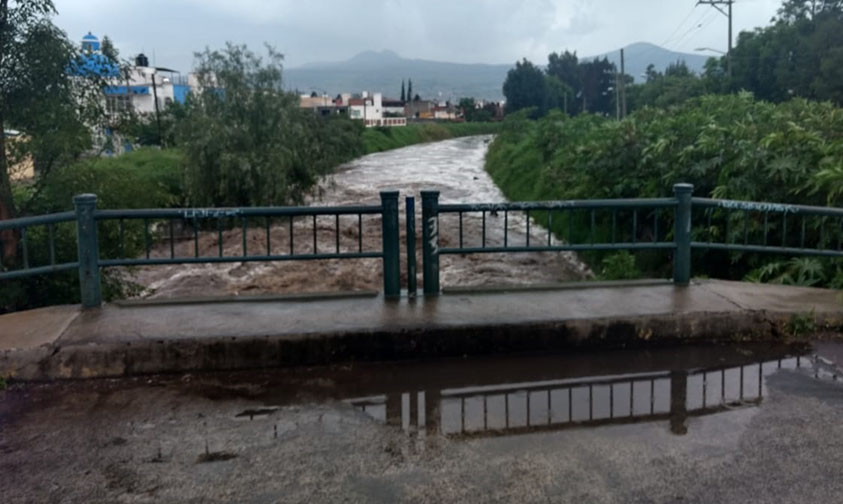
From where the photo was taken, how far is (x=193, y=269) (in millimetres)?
17938

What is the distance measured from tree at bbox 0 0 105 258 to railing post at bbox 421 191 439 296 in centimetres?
501

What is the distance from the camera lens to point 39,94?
30.1ft

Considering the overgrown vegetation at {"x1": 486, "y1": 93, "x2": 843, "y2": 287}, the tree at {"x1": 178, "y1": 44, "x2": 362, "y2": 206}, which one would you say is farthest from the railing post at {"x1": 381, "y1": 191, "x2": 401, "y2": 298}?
the tree at {"x1": 178, "y1": 44, "x2": 362, "y2": 206}

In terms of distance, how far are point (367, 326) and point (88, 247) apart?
96.9 inches

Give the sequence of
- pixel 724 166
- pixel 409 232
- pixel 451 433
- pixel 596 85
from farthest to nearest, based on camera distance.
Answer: pixel 596 85 < pixel 724 166 < pixel 409 232 < pixel 451 433

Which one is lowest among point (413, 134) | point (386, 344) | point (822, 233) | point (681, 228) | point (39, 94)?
point (386, 344)

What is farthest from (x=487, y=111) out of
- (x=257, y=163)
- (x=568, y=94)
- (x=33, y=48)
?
(x=33, y=48)

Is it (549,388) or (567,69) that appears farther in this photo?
(567,69)

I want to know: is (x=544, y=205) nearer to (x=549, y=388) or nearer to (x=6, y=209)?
(x=549, y=388)

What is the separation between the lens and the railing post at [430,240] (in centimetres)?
691

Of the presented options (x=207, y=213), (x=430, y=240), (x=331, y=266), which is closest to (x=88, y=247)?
(x=207, y=213)

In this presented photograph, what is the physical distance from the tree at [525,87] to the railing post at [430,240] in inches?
4861

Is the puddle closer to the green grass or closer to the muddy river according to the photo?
the muddy river

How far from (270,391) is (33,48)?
5.72 metres
